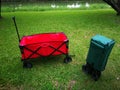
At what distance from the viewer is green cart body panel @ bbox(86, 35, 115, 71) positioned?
4211 millimetres

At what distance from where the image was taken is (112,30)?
881cm

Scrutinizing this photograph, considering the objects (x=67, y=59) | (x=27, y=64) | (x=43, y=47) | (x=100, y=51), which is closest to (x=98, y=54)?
(x=100, y=51)

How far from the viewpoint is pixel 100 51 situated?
431 cm

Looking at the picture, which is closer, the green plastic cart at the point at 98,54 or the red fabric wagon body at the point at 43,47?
the green plastic cart at the point at 98,54

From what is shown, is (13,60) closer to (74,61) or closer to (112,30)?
(74,61)

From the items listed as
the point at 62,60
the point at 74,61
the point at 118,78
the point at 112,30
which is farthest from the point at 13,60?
the point at 112,30

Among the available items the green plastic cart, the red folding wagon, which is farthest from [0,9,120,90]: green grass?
the red folding wagon

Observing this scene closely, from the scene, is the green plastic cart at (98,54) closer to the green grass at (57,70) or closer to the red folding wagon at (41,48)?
the green grass at (57,70)

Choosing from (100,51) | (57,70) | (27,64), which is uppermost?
(100,51)

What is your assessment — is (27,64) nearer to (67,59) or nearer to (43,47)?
(43,47)

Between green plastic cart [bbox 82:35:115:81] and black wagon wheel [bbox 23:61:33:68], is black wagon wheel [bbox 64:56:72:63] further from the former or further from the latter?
black wagon wheel [bbox 23:61:33:68]

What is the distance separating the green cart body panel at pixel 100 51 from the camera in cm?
421

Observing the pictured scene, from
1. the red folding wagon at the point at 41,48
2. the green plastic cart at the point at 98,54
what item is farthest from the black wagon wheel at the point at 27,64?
the green plastic cart at the point at 98,54

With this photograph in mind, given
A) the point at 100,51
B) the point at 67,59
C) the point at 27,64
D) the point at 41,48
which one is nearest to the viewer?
the point at 100,51
